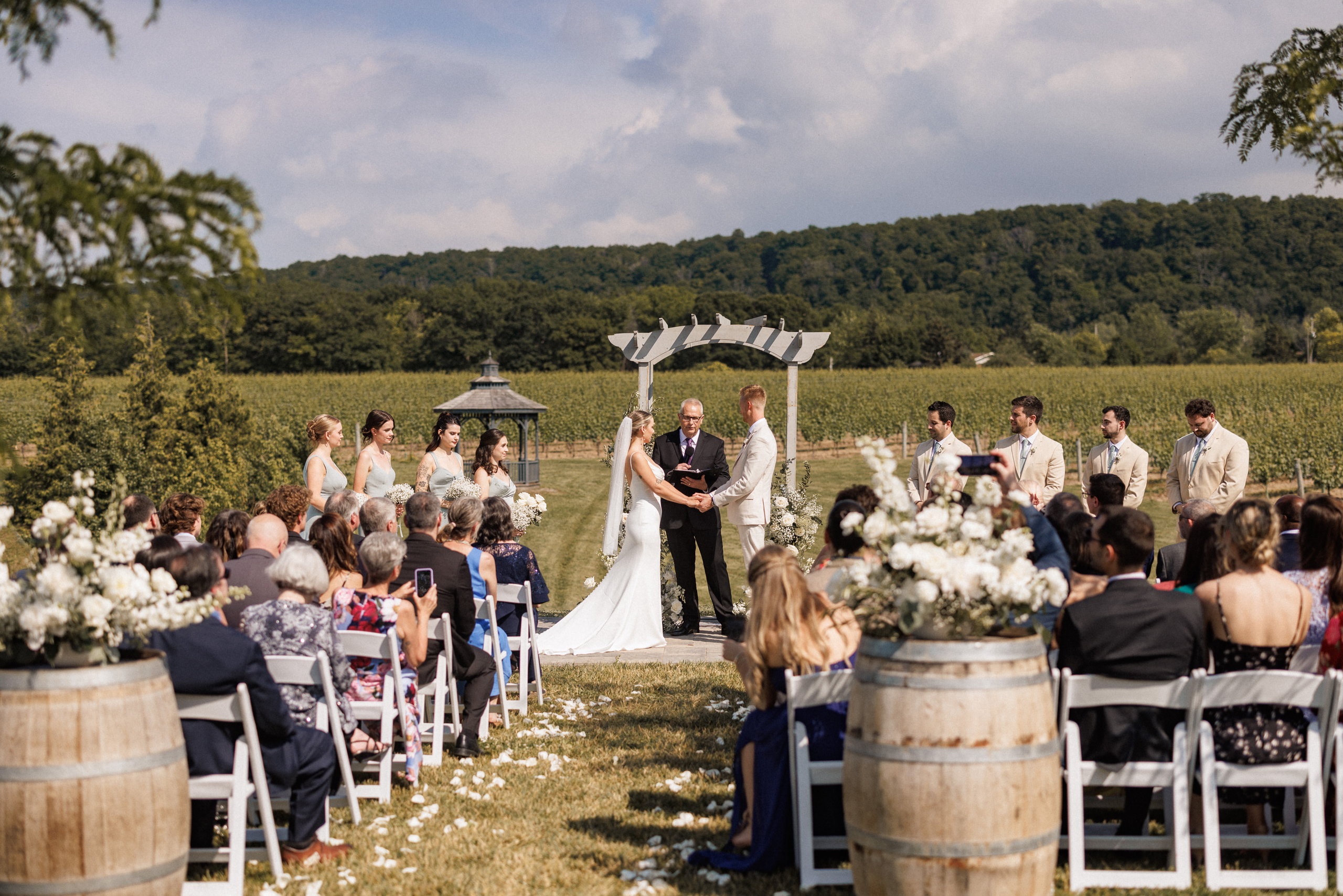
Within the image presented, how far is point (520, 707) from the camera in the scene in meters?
6.61

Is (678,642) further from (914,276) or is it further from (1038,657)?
(914,276)

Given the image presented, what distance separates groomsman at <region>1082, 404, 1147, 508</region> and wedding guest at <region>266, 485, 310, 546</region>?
5403 millimetres

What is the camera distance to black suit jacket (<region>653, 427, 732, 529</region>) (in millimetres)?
8914

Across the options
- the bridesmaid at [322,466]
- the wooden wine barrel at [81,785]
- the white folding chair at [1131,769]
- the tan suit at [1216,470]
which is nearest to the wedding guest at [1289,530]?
the white folding chair at [1131,769]

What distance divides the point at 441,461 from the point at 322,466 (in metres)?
1.02

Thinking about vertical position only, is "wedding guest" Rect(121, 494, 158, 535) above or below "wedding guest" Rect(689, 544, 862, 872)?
above

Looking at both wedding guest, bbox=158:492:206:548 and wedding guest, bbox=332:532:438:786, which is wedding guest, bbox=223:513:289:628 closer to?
wedding guest, bbox=332:532:438:786

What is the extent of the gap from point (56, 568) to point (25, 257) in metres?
0.89

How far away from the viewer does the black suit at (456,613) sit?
5605 millimetres

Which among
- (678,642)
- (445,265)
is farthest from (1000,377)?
(445,265)

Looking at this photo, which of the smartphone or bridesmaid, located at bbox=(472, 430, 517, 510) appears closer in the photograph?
the smartphone

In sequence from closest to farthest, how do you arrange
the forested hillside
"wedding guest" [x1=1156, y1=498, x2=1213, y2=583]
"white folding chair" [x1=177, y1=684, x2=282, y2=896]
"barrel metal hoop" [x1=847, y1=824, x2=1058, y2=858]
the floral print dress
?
"barrel metal hoop" [x1=847, y1=824, x2=1058, y2=858] → "white folding chair" [x1=177, y1=684, x2=282, y2=896] → the floral print dress → "wedding guest" [x1=1156, y1=498, x2=1213, y2=583] → the forested hillside

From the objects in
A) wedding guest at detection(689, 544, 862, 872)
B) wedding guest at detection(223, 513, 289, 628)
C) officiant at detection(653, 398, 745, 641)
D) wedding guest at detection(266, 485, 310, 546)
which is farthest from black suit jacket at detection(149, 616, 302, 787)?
officiant at detection(653, 398, 745, 641)

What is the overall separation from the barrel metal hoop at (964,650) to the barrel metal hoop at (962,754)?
0.80 ft
